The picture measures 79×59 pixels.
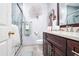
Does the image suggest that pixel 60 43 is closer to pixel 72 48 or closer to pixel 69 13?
pixel 72 48

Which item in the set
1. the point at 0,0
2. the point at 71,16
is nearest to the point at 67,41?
the point at 0,0

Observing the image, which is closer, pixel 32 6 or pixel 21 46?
pixel 32 6

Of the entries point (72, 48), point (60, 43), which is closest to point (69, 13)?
point (60, 43)

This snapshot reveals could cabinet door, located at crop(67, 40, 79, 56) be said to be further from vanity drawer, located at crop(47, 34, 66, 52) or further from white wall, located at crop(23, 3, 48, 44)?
white wall, located at crop(23, 3, 48, 44)

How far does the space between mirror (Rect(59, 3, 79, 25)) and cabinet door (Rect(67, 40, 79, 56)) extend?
0.90m

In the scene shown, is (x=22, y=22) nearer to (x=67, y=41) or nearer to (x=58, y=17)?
(x=58, y=17)

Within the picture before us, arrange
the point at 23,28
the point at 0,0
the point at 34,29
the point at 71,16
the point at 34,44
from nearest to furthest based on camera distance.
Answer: the point at 0,0, the point at 71,16, the point at 34,29, the point at 34,44, the point at 23,28

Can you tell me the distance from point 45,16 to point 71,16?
436mm

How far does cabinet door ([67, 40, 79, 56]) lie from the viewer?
80 cm


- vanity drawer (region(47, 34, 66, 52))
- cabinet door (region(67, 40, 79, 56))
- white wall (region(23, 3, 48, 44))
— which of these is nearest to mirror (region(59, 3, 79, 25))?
white wall (region(23, 3, 48, 44))

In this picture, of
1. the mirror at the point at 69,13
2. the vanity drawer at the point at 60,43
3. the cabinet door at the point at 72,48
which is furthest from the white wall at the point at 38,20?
the cabinet door at the point at 72,48

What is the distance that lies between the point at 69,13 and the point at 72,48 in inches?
49.5

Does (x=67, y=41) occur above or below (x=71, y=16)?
below

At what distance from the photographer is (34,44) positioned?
7.38 feet
